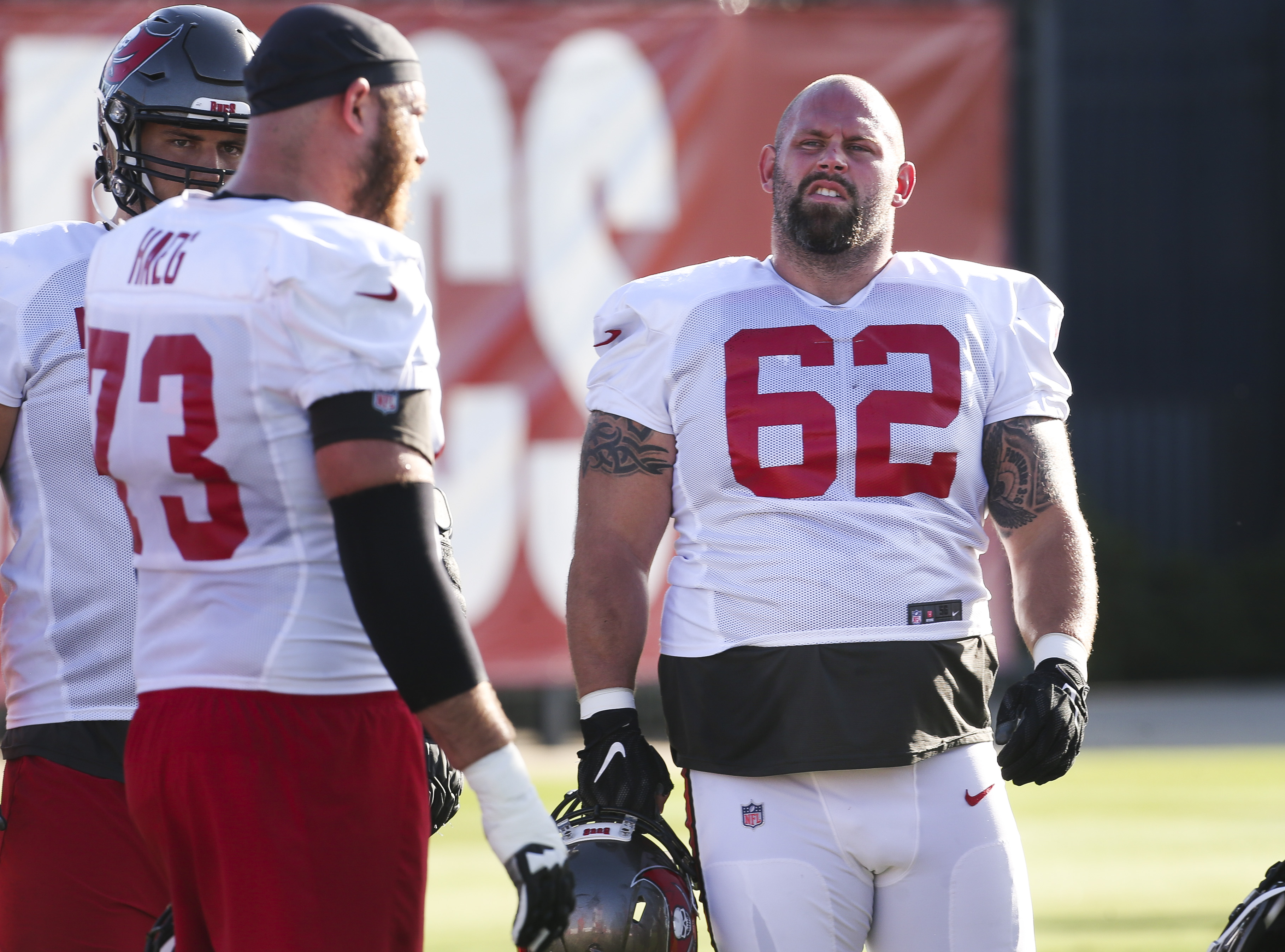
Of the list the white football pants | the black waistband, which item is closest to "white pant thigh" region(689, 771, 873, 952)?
the white football pants

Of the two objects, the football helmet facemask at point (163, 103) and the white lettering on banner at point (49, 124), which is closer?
the football helmet facemask at point (163, 103)

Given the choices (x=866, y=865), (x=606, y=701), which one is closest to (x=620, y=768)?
(x=606, y=701)

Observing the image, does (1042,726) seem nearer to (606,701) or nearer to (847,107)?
(606,701)

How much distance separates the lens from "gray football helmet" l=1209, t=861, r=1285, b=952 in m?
2.72

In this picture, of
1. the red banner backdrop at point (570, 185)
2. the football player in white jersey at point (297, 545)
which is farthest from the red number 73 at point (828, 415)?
the red banner backdrop at point (570, 185)

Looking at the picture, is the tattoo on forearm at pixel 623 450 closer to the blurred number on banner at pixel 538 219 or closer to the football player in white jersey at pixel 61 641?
the football player in white jersey at pixel 61 641

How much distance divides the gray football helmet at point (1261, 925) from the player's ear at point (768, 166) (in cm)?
153

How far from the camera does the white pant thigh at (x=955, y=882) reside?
282 cm

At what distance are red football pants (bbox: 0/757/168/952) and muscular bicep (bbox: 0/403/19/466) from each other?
502 millimetres

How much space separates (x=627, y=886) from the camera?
2697mm

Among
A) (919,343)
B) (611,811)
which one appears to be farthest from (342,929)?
(919,343)

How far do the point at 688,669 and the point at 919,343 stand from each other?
71cm

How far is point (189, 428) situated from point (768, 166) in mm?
1485

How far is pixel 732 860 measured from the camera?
112 inches
